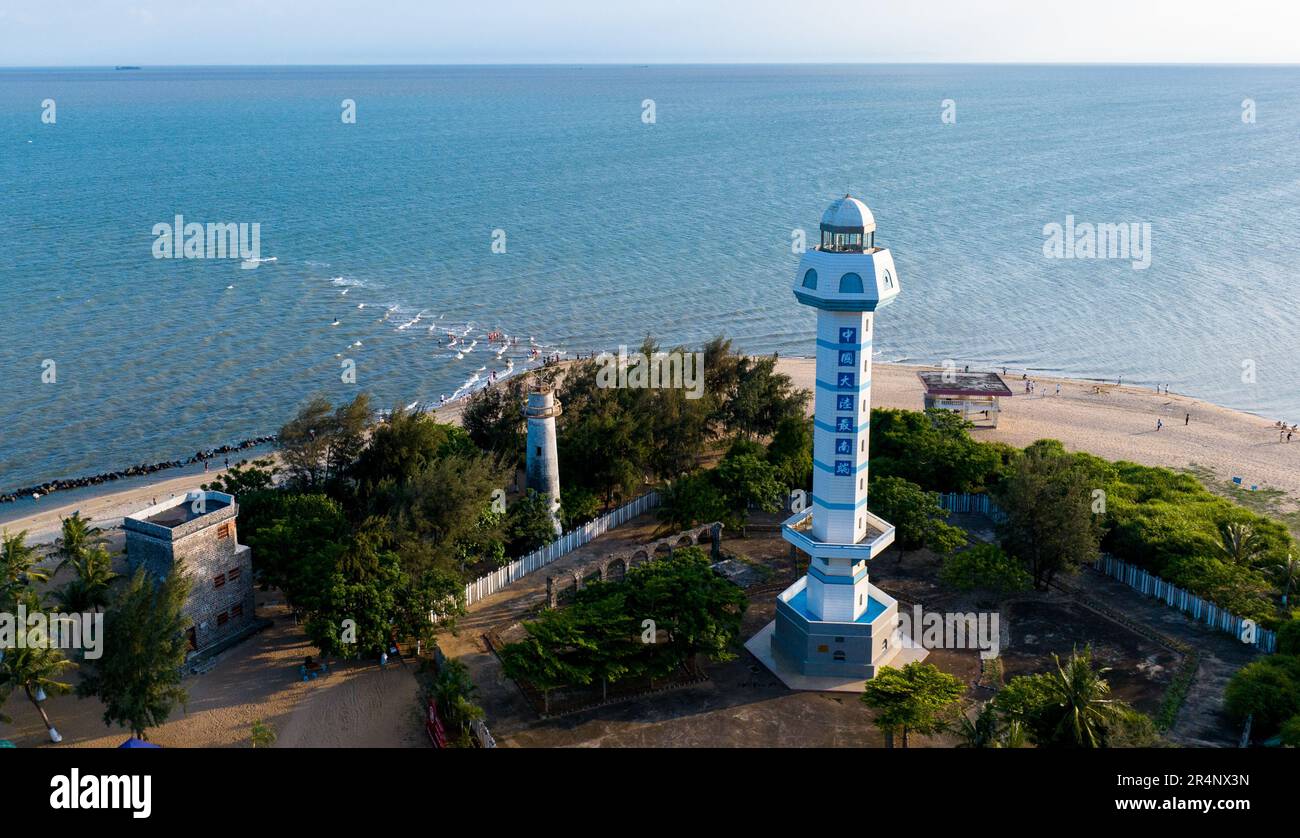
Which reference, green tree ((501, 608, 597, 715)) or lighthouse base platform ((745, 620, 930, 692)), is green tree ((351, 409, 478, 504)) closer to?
green tree ((501, 608, 597, 715))

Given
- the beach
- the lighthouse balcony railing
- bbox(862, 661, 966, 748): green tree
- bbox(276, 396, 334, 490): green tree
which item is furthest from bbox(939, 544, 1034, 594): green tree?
bbox(276, 396, 334, 490): green tree

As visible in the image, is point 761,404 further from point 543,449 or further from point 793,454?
point 543,449

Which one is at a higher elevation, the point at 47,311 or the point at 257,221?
the point at 257,221

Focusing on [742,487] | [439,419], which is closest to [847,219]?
[742,487]

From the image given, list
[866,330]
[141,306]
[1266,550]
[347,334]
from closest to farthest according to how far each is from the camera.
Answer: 1. [866,330]
2. [1266,550]
3. [347,334]
4. [141,306]

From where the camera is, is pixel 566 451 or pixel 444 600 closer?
pixel 444 600

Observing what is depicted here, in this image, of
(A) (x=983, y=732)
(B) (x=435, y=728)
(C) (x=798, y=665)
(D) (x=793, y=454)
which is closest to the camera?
(A) (x=983, y=732)
